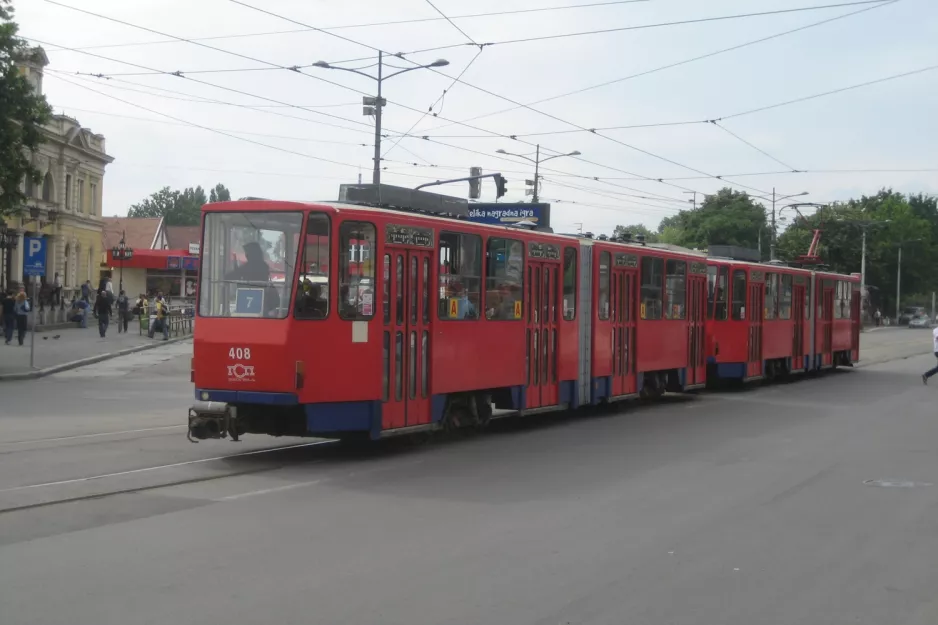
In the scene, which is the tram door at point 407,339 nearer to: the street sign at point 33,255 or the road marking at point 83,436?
the road marking at point 83,436

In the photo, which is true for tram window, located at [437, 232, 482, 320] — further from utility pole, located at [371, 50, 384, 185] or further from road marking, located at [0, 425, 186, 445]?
utility pole, located at [371, 50, 384, 185]

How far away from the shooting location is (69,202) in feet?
201

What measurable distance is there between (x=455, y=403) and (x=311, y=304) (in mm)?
3394

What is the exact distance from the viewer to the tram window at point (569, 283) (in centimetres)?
1756

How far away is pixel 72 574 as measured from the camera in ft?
23.0

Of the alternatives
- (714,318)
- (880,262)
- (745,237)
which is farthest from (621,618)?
(880,262)

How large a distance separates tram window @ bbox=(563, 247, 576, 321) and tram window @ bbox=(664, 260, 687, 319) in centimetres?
430

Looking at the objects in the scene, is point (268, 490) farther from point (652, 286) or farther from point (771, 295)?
point (771, 295)

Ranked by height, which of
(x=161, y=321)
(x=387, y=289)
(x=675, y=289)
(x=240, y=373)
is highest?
(x=675, y=289)

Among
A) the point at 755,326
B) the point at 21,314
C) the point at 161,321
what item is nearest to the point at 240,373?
the point at 755,326

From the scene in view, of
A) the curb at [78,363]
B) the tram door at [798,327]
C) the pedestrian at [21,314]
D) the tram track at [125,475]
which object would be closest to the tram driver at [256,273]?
the tram track at [125,475]

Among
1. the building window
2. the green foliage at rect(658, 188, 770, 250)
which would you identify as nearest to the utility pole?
the building window

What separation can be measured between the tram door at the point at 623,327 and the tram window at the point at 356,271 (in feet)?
24.5

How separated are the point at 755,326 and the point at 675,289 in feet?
19.7
